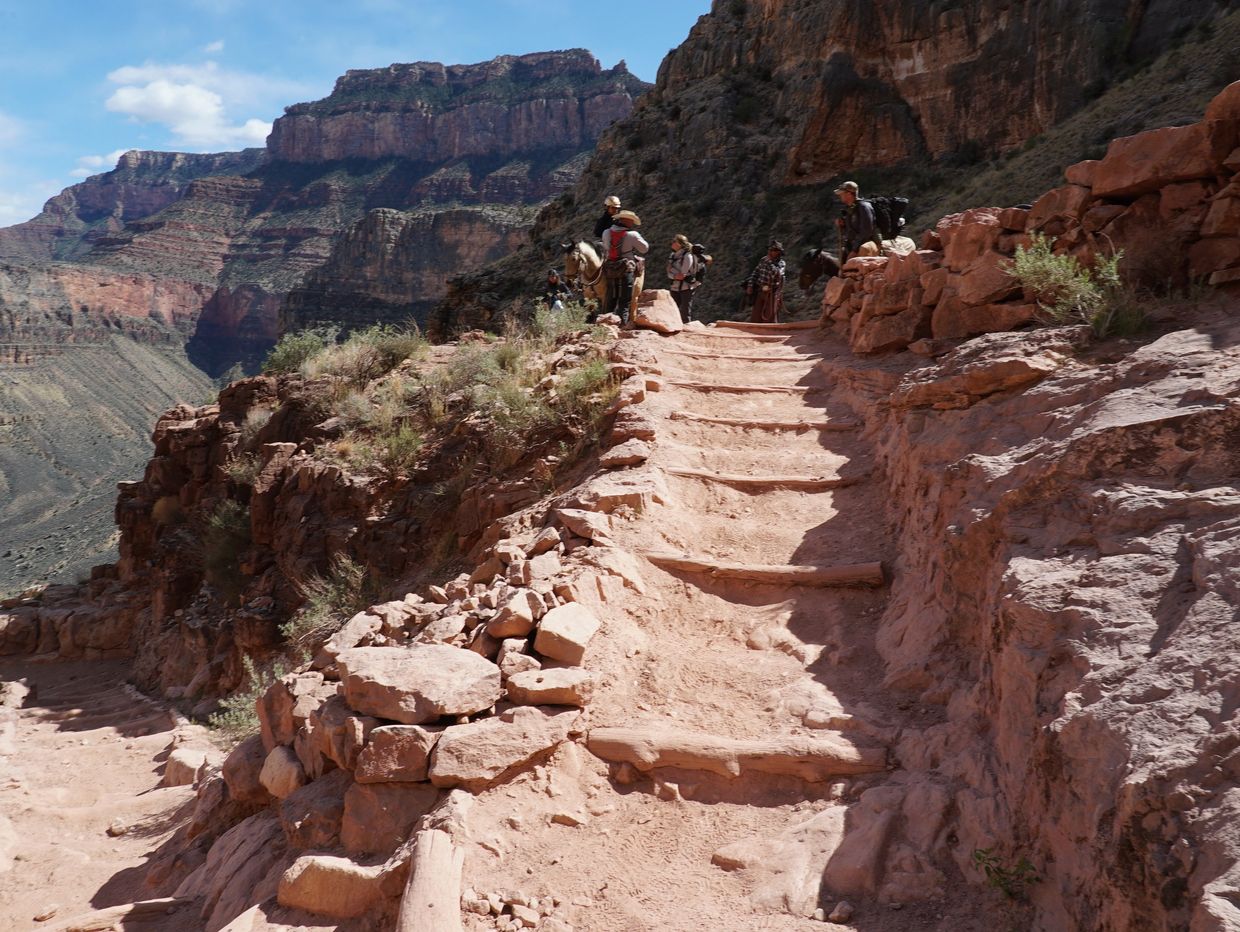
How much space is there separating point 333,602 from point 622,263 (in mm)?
5111

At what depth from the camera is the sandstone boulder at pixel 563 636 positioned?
150 inches

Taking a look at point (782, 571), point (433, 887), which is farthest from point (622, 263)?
point (433, 887)

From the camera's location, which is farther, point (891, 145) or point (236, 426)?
point (891, 145)

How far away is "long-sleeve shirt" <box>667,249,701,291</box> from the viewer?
11512 mm

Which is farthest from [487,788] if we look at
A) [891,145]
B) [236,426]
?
[891,145]

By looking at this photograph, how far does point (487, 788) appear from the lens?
330 centimetres

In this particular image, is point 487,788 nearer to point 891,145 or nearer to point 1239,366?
point 1239,366

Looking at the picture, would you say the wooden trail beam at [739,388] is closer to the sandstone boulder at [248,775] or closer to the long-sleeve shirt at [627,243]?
the long-sleeve shirt at [627,243]

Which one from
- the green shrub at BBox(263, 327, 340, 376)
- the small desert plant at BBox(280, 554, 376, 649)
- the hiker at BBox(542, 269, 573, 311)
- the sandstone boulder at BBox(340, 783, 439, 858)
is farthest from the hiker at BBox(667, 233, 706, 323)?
the sandstone boulder at BBox(340, 783, 439, 858)

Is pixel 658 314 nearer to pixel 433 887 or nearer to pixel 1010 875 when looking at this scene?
pixel 433 887

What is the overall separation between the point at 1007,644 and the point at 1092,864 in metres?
0.86

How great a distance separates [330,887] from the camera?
10.2 ft

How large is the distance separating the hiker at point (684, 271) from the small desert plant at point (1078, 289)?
6.28 m

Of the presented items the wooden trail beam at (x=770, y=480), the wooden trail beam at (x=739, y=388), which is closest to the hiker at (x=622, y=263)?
the wooden trail beam at (x=739, y=388)
